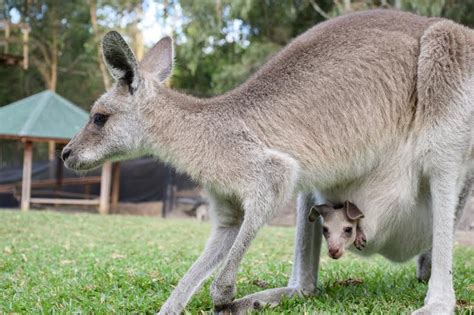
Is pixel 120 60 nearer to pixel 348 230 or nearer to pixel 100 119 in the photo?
pixel 100 119

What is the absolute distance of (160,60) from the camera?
11.9 feet

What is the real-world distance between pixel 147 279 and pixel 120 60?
1590 mm

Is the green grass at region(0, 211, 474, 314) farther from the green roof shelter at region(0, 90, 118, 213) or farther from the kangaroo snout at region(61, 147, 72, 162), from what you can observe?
the green roof shelter at region(0, 90, 118, 213)

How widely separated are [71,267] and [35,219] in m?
7.02

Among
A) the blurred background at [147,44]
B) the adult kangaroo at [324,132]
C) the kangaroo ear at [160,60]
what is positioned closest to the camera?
the adult kangaroo at [324,132]

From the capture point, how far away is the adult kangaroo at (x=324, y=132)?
295cm

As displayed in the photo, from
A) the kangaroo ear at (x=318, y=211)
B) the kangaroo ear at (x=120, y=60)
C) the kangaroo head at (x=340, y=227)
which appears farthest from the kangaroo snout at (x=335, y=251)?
the kangaroo ear at (x=120, y=60)

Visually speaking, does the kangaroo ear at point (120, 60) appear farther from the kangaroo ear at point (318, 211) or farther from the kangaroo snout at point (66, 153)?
the kangaroo ear at point (318, 211)

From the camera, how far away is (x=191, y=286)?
9.92 feet

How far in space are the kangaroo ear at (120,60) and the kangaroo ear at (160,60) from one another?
257 millimetres

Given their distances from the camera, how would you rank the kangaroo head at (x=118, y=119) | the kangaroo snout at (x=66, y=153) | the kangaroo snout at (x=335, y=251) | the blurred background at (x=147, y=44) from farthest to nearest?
1. the blurred background at (x=147, y=44)
2. the kangaroo snout at (x=66, y=153)
3. the kangaroo head at (x=118, y=119)
4. the kangaroo snout at (x=335, y=251)

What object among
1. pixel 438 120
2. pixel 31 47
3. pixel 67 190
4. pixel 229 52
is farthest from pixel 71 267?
pixel 31 47

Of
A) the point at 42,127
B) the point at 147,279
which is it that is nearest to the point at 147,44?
the point at 42,127

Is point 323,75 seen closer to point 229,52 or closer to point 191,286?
point 191,286
